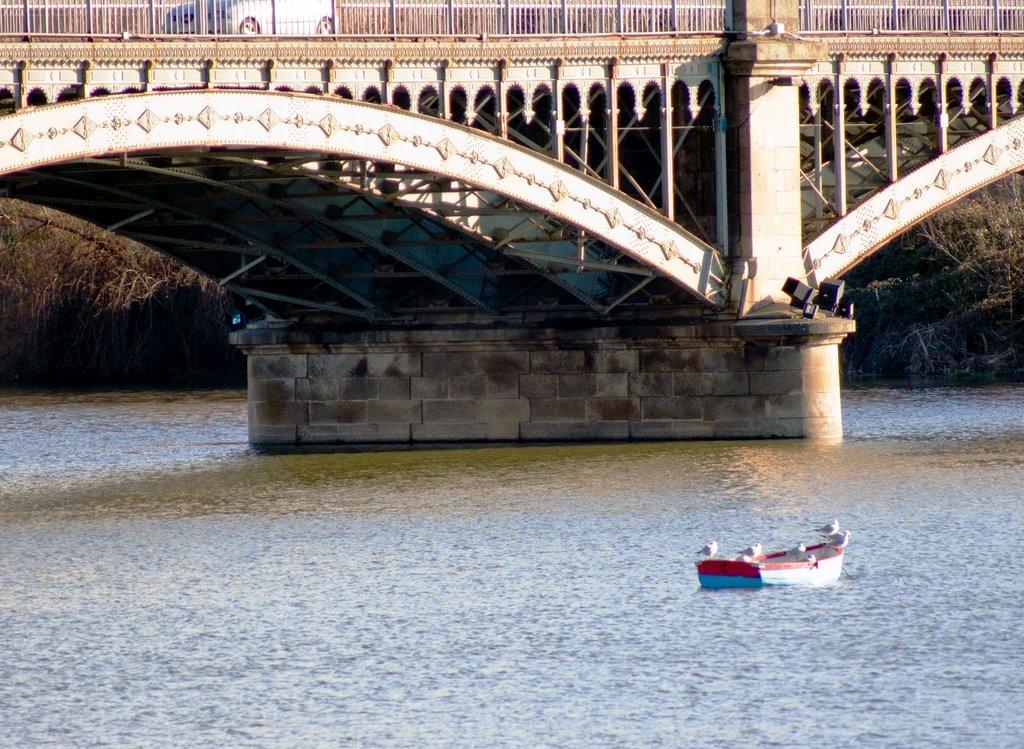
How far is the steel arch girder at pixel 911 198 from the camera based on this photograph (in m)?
28.3

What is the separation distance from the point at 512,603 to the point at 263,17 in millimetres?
10479

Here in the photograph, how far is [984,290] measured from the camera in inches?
1748

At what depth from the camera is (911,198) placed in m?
28.8

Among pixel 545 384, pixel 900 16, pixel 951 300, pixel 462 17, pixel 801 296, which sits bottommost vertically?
pixel 545 384

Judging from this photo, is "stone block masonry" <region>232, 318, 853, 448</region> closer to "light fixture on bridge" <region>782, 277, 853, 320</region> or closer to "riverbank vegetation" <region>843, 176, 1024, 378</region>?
"light fixture on bridge" <region>782, 277, 853, 320</region>

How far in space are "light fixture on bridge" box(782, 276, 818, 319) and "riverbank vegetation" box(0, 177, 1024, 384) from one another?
17539 millimetres

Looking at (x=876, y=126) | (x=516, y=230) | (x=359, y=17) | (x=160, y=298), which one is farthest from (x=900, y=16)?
(x=160, y=298)

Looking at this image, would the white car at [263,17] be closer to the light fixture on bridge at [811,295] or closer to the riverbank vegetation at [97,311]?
the light fixture on bridge at [811,295]

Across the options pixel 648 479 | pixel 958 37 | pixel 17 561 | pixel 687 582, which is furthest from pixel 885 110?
pixel 17 561

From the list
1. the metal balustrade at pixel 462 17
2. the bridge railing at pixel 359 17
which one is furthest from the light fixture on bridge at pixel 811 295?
the bridge railing at pixel 359 17

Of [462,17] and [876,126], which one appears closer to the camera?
[462,17]

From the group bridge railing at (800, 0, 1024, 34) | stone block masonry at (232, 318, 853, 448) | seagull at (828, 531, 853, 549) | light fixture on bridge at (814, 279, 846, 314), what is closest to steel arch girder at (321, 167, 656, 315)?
stone block masonry at (232, 318, 853, 448)

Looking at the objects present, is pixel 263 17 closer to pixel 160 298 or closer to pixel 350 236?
pixel 350 236

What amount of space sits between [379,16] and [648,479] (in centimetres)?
696
